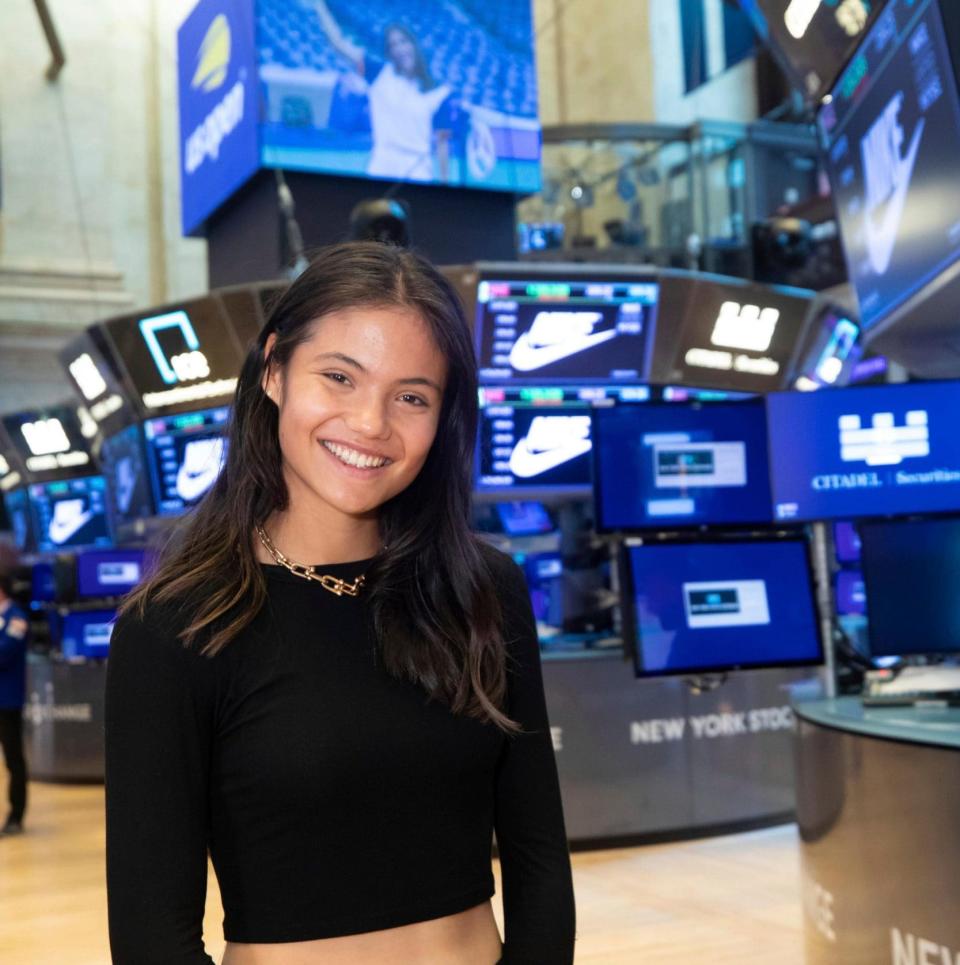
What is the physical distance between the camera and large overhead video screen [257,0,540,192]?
8125 millimetres

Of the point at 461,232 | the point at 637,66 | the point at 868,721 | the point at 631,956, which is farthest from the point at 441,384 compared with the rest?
the point at 637,66

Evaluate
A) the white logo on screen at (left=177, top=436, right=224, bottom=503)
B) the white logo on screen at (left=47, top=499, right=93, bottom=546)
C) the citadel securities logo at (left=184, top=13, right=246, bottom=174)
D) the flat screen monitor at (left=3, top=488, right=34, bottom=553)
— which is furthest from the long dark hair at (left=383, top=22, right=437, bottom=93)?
the flat screen monitor at (left=3, top=488, right=34, bottom=553)

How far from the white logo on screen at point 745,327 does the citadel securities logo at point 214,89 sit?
11.0 ft

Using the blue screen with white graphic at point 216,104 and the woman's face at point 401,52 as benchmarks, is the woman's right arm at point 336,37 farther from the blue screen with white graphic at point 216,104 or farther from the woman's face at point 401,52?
the blue screen with white graphic at point 216,104

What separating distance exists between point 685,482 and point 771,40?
175 centimetres

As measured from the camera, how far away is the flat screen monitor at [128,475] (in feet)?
29.7

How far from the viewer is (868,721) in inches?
140

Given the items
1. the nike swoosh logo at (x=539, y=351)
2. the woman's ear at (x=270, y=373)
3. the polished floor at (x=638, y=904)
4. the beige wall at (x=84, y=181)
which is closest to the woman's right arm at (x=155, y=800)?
the woman's ear at (x=270, y=373)

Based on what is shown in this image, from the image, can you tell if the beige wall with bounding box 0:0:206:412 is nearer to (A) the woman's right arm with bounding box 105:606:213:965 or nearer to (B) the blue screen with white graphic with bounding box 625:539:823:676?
(B) the blue screen with white graphic with bounding box 625:539:823:676

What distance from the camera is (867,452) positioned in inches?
177

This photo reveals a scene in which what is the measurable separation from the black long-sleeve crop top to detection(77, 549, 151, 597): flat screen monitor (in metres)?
10.00

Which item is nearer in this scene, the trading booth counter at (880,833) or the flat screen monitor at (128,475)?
the trading booth counter at (880,833)

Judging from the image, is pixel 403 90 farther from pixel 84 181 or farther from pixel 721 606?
pixel 84 181

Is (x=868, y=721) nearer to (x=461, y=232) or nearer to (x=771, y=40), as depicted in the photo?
(x=771, y=40)
